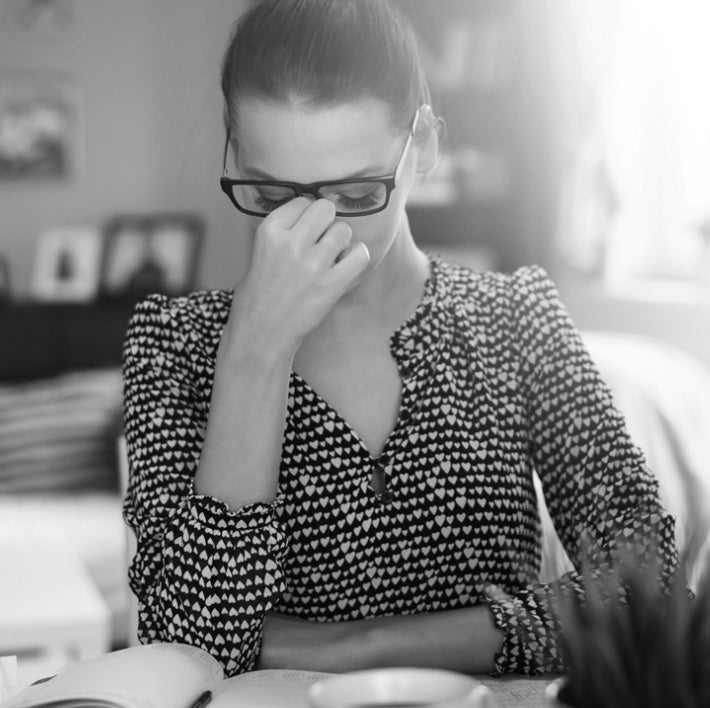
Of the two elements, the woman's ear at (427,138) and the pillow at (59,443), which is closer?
the woman's ear at (427,138)

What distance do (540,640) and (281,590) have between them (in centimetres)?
24

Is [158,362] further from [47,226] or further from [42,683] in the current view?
[47,226]

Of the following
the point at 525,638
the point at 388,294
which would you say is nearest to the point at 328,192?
the point at 388,294

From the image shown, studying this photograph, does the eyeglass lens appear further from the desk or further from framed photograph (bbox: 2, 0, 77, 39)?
framed photograph (bbox: 2, 0, 77, 39)

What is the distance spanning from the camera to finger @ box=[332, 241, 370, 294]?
3.26 feet

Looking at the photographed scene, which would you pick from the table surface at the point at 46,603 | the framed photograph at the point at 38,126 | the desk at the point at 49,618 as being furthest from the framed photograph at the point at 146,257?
the desk at the point at 49,618

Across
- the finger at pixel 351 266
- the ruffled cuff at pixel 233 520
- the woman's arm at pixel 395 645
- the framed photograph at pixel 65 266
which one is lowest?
the framed photograph at pixel 65 266

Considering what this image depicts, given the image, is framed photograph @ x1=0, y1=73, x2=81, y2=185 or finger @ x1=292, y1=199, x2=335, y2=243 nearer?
finger @ x1=292, y1=199, x2=335, y2=243

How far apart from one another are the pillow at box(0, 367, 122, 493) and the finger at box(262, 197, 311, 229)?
2.05 meters

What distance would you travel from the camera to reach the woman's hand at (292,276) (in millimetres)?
982

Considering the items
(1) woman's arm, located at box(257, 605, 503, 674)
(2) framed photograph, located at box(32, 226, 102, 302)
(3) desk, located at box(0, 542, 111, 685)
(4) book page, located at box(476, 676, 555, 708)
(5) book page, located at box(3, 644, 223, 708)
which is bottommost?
(3) desk, located at box(0, 542, 111, 685)

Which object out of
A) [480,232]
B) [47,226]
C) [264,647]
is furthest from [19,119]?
[264,647]

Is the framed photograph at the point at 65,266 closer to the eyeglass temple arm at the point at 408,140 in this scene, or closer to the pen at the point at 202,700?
the eyeglass temple arm at the point at 408,140

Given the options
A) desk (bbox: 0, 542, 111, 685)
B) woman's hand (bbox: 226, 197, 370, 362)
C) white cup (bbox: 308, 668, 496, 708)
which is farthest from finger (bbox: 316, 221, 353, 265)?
desk (bbox: 0, 542, 111, 685)
